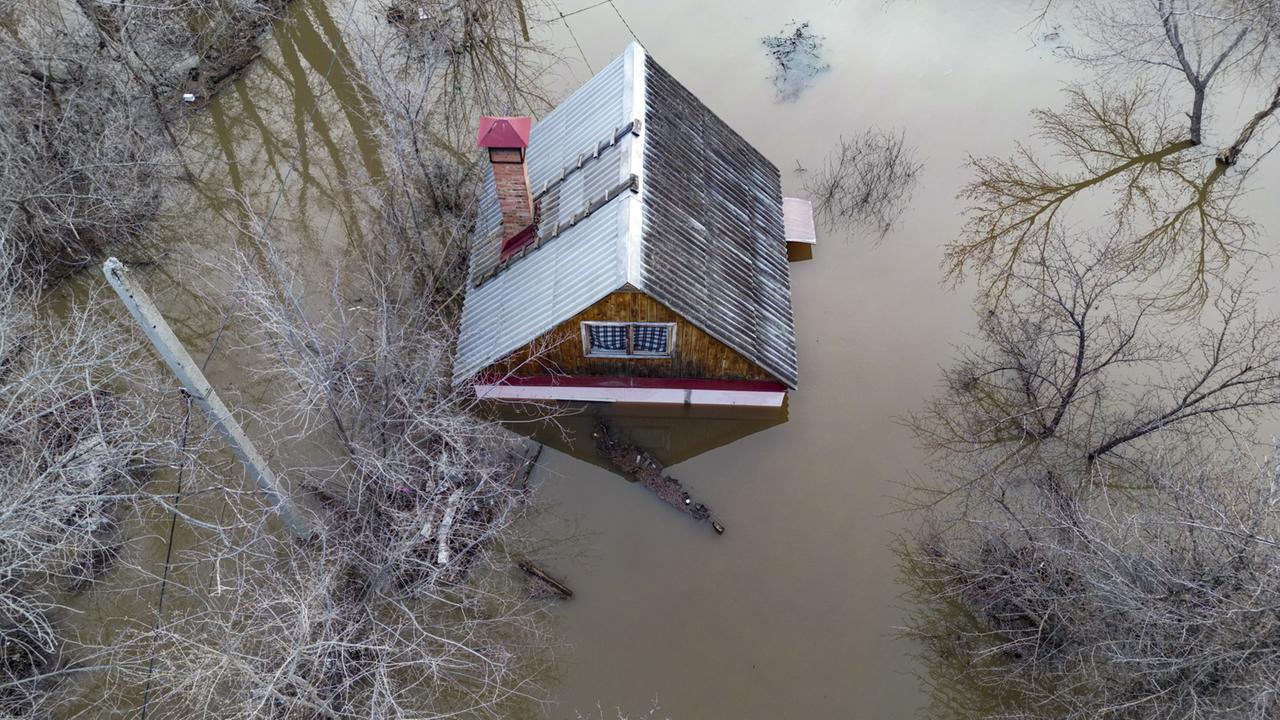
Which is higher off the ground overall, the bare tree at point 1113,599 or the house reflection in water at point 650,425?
the house reflection in water at point 650,425

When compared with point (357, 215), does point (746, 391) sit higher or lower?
lower

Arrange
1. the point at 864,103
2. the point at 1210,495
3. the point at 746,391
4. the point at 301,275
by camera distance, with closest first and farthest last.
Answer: the point at 1210,495
the point at 746,391
the point at 301,275
the point at 864,103

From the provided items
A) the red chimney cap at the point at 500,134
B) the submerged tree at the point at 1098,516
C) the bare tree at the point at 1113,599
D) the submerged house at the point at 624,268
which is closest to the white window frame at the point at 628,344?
the submerged house at the point at 624,268

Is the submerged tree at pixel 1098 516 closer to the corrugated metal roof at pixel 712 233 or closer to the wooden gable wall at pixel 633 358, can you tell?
the corrugated metal roof at pixel 712 233

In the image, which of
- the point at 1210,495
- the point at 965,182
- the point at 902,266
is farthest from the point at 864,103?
the point at 1210,495

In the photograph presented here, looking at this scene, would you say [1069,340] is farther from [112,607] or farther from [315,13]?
[315,13]

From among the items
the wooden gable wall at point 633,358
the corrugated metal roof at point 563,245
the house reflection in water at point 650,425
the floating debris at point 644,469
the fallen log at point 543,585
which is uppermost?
the corrugated metal roof at point 563,245

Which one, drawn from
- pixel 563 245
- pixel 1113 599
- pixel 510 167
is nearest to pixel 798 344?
pixel 563 245
